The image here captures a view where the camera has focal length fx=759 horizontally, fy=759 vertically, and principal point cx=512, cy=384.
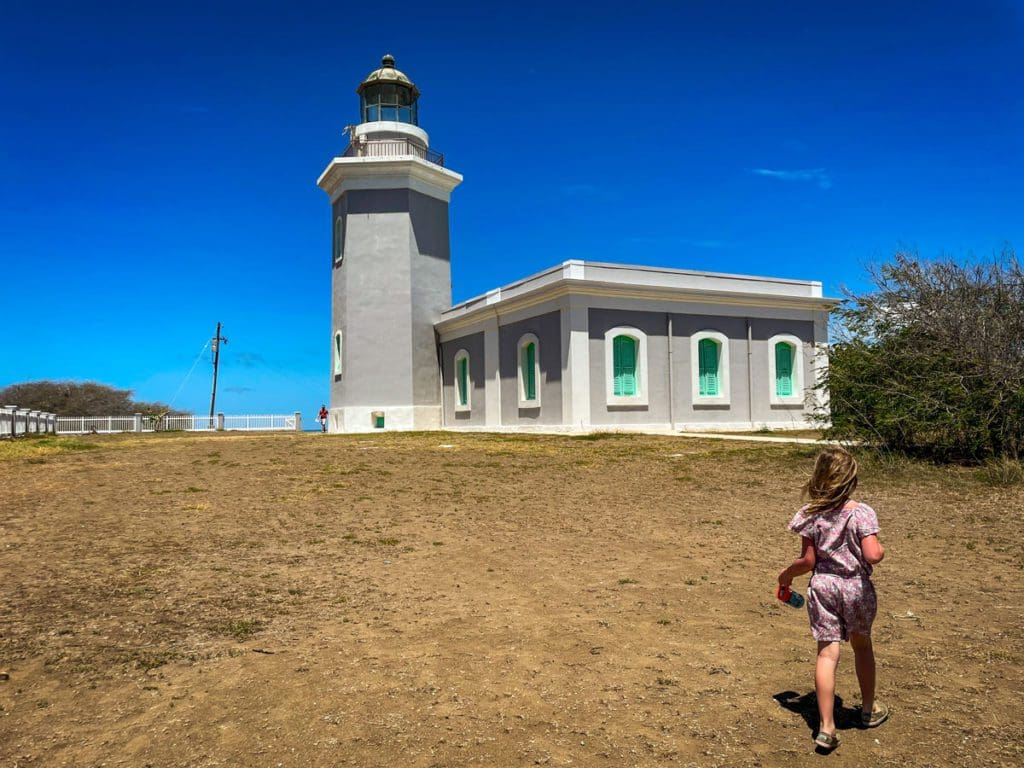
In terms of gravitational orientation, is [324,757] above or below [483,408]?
below

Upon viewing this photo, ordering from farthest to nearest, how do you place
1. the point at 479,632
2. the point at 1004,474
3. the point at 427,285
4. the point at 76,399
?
the point at 76,399 < the point at 427,285 < the point at 1004,474 < the point at 479,632

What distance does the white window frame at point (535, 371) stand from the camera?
1989 cm

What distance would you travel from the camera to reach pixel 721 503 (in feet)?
27.8

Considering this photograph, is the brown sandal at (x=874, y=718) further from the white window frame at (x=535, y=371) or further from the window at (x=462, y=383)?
the window at (x=462, y=383)

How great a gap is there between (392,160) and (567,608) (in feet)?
69.6

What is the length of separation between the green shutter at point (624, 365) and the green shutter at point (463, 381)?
5552 millimetres

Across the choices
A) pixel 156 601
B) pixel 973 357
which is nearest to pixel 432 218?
pixel 973 357

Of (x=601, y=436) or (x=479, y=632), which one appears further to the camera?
(x=601, y=436)

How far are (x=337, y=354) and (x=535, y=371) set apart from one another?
26.9ft

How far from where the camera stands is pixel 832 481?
9.77 ft

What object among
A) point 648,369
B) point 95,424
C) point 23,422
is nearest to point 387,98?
point 648,369

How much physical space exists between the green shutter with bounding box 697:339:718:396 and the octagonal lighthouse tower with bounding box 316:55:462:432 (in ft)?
28.0

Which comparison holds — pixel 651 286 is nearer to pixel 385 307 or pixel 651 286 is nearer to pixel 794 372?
pixel 794 372

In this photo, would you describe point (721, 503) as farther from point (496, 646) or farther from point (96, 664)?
point (96, 664)
